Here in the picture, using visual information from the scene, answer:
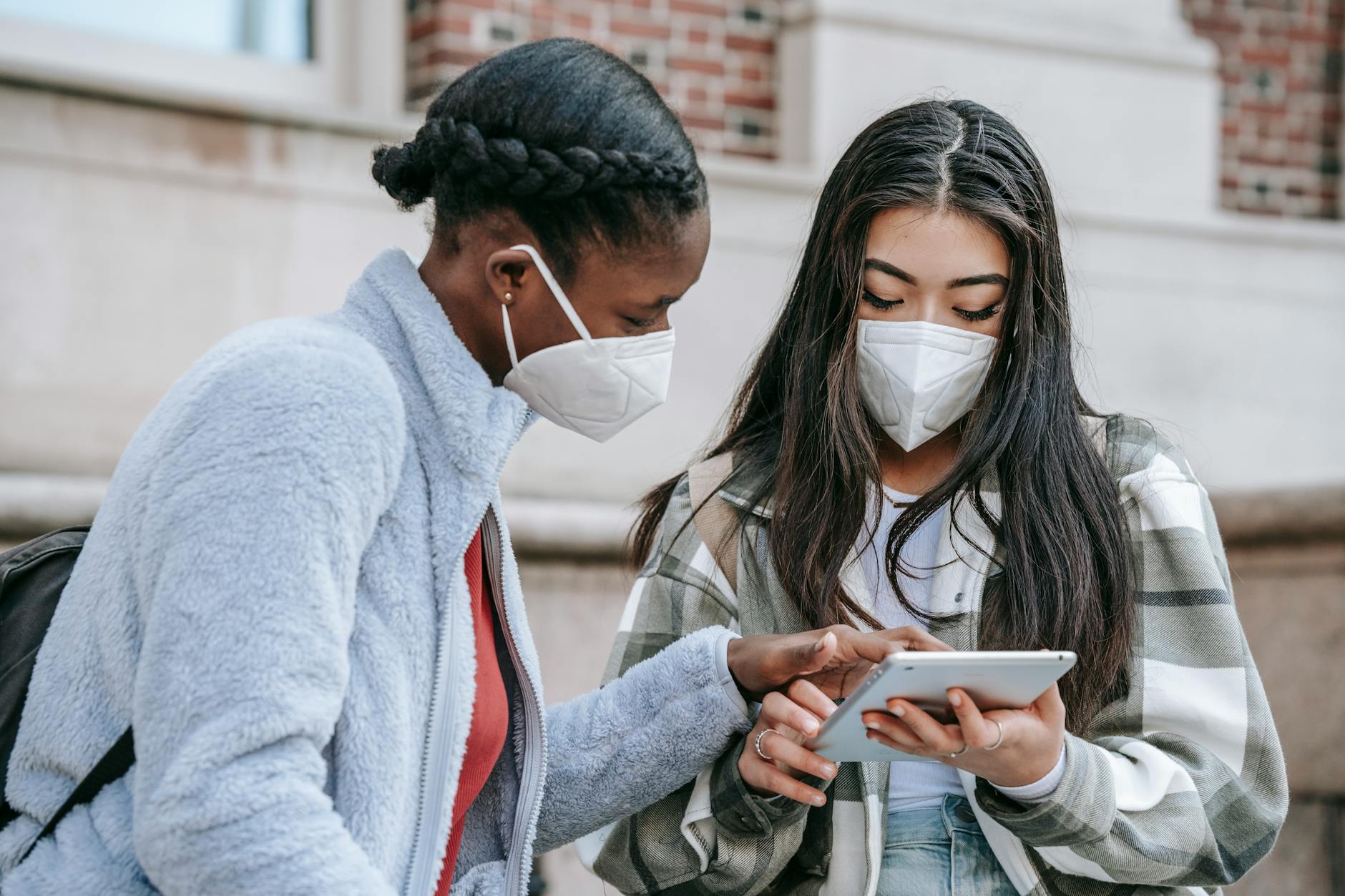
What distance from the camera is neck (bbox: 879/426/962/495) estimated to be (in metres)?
2.44

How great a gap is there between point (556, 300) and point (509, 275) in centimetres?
6

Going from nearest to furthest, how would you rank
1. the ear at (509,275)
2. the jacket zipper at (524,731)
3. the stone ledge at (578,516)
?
the ear at (509,275) < the jacket zipper at (524,731) < the stone ledge at (578,516)

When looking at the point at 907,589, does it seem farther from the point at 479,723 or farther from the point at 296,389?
the point at 296,389

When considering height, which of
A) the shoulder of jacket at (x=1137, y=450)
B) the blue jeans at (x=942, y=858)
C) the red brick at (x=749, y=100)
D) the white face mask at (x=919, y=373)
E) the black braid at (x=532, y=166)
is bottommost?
the blue jeans at (x=942, y=858)

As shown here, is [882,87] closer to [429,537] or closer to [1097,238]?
[1097,238]

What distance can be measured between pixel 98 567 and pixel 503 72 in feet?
2.32

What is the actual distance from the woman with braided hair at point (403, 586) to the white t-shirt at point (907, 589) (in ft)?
0.65

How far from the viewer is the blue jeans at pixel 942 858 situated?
6.91ft

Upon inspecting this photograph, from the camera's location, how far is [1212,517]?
7.59 feet

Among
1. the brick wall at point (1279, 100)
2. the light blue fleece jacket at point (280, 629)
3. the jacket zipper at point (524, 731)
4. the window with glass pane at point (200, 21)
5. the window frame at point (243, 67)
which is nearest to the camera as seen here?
the light blue fleece jacket at point (280, 629)

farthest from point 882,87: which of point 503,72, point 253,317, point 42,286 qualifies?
point 503,72

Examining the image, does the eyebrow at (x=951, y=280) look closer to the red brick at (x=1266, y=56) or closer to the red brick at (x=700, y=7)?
the red brick at (x=700, y=7)

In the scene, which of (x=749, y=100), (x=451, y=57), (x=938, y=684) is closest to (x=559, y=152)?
(x=938, y=684)

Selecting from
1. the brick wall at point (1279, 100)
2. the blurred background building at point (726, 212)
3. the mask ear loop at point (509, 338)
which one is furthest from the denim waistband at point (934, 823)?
the brick wall at point (1279, 100)
